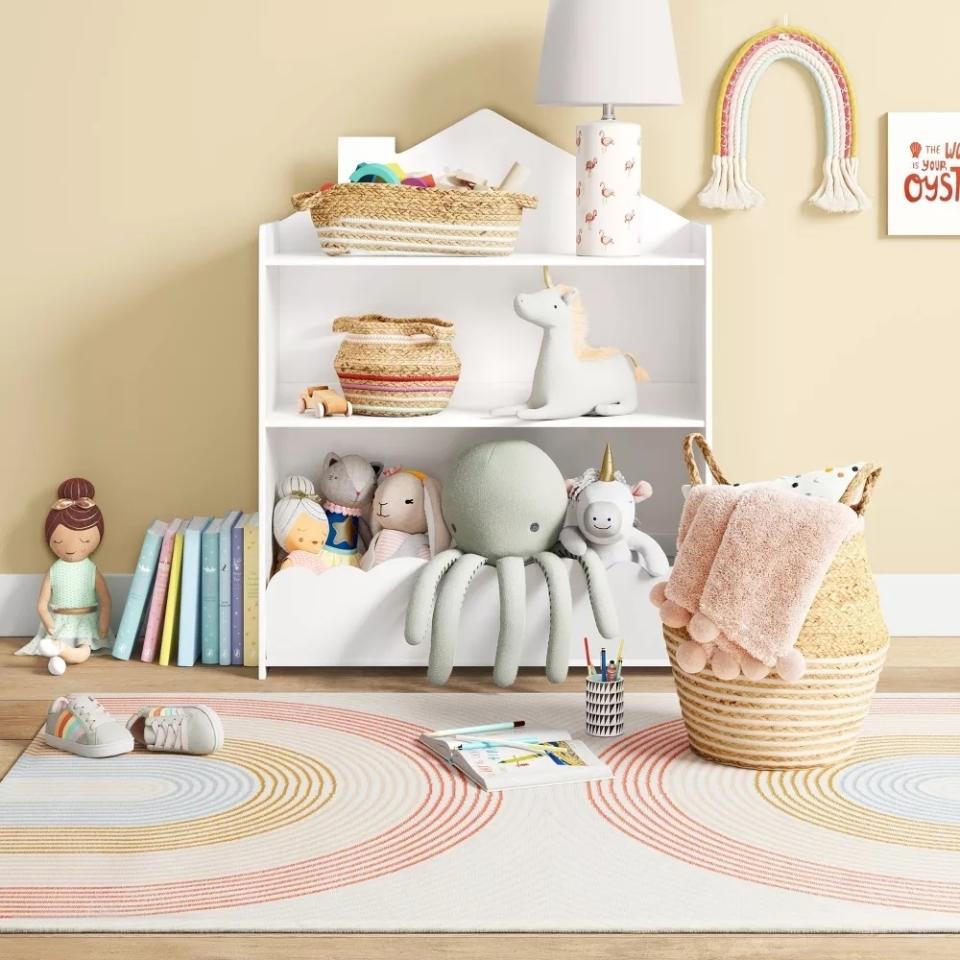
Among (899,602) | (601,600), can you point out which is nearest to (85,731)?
(601,600)

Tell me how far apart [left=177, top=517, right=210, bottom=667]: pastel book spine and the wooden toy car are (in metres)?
0.36

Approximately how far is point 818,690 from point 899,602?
3.27 feet

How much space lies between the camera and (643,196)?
296cm

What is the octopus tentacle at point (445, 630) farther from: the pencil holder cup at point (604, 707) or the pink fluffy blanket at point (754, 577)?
the pink fluffy blanket at point (754, 577)

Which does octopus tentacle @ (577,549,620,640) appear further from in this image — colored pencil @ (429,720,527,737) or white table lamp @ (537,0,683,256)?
white table lamp @ (537,0,683,256)

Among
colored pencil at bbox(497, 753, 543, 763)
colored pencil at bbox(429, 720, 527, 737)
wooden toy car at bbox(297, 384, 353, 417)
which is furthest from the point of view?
wooden toy car at bbox(297, 384, 353, 417)

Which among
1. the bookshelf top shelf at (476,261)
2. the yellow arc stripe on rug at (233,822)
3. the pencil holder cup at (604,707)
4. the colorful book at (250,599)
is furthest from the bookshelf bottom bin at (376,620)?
the bookshelf top shelf at (476,261)

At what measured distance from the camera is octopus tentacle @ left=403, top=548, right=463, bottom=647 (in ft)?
8.59

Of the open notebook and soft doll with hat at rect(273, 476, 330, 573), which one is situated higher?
soft doll with hat at rect(273, 476, 330, 573)

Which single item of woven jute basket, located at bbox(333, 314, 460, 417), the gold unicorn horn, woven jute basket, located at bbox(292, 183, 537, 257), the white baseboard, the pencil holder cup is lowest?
the pencil holder cup

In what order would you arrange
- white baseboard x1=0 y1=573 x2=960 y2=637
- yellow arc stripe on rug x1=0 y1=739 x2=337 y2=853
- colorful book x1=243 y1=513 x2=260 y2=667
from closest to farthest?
1. yellow arc stripe on rug x1=0 y1=739 x2=337 y2=853
2. colorful book x1=243 y1=513 x2=260 y2=667
3. white baseboard x1=0 y1=573 x2=960 y2=637

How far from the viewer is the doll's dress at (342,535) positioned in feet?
9.42

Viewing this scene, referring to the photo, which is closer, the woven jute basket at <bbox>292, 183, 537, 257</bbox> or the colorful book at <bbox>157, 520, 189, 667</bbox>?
the woven jute basket at <bbox>292, 183, 537, 257</bbox>

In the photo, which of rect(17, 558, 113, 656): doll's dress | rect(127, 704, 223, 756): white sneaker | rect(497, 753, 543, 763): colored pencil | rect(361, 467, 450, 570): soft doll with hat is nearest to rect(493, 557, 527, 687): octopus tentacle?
rect(361, 467, 450, 570): soft doll with hat
